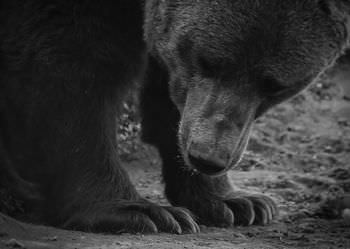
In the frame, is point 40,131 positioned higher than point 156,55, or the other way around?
point 156,55

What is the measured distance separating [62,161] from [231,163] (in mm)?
1250

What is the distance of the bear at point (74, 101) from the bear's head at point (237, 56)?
0.50 metres

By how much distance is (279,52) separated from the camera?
4.16 m

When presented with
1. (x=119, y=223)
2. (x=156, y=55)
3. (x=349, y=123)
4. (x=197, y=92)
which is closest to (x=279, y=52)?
(x=197, y=92)

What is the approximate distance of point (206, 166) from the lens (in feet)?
13.8

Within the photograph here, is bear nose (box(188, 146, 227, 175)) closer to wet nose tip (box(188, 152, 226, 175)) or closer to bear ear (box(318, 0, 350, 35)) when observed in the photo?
wet nose tip (box(188, 152, 226, 175))

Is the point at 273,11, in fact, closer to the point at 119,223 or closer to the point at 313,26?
the point at 313,26

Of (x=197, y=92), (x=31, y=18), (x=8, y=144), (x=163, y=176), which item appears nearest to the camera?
(x=197, y=92)

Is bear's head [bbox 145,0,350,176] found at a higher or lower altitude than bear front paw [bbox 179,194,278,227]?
higher

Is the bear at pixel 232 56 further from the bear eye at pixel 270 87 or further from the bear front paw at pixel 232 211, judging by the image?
the bear front paw at pixel 232 211

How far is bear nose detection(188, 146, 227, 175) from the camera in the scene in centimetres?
412

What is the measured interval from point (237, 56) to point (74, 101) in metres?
1.25

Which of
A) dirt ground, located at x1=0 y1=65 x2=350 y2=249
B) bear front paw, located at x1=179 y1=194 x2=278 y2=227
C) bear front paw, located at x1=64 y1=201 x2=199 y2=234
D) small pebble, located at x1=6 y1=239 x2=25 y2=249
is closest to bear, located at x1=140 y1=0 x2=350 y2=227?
bear front paw, located at x1=64 y1=201 x2=199 y2=234

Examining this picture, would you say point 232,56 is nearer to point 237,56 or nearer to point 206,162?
point 237,56
